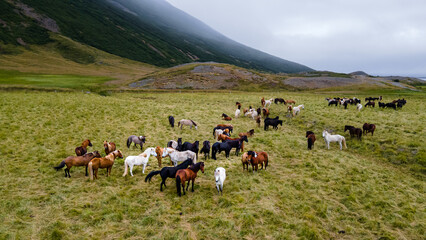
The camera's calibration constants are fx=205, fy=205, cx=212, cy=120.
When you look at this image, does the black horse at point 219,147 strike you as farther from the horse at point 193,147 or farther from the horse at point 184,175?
the horse at point 184,175

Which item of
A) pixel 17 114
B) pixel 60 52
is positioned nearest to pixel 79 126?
pixel 17 114

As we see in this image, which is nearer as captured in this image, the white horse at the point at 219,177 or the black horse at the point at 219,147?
the white horse at the point at 219,177

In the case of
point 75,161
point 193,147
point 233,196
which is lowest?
point 75,161

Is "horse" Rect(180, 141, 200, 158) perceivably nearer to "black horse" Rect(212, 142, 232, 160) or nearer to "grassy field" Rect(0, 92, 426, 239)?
"black horse" Rect(212, 142, 232, 160)

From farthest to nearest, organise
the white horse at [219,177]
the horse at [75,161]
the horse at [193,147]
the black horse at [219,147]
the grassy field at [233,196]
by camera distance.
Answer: the black horse at [219,147], the horse at [193,147], the horse at [75,161], the white horse at [219,177], the grassy field at [233,196]

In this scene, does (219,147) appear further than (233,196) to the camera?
Yes

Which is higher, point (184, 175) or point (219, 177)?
point (219, 177)

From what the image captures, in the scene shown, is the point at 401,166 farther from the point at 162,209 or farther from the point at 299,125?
the point at 162,209

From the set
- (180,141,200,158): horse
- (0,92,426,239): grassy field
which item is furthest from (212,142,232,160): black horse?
(180,141,200,158): horse

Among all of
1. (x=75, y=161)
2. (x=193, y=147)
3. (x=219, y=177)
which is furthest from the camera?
(x=193, y=147)

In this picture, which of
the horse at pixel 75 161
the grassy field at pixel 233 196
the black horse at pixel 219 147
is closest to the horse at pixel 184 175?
the grassy field at pixel 233 196

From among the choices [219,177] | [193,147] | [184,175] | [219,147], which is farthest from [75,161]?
[219,147]

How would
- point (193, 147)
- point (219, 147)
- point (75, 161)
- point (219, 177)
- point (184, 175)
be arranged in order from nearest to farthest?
point (184, 175)
point (219, 177)
point (75, 161)
point (193, 147)
point (219, 147)

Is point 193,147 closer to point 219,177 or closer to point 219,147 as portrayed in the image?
point 219,147
